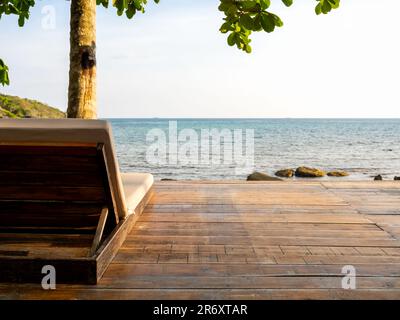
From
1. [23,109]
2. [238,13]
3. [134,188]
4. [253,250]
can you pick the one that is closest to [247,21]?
[238,13]

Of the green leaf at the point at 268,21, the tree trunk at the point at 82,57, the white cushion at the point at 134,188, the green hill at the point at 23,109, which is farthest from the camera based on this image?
the tree trunk at the point at 82,57

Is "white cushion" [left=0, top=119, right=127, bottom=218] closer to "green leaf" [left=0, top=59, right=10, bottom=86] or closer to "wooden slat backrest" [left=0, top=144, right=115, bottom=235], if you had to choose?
"wooden slat backrest" [left=0, top=144, right=115, bottom=235]

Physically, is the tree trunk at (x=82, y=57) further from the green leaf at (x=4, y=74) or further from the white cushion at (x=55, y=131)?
the white cushion at (x=55, y=131)

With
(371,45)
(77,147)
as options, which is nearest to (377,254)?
(77,147)

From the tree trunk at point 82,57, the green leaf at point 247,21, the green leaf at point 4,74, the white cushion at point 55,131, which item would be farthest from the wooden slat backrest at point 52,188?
the tree trunk at point 82,57

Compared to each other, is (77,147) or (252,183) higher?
(77,147)

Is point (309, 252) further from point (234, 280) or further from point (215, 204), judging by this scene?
point (215, 204)

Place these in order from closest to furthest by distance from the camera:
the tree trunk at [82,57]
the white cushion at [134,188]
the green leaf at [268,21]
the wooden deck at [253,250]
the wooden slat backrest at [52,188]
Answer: the wooden deck at [253,250]
the wooden slat backrest at [52,188]
the green leaf at [268,21]
the white cushion at [134,188]
the tree trunk at [82,57]

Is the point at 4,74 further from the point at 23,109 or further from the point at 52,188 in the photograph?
the point at 52,188

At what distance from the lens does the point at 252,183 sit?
516cm

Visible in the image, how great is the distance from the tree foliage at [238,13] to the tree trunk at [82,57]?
457mm

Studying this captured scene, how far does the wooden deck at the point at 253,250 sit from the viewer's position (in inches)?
76.0

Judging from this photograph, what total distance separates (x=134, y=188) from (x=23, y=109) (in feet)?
8.08
